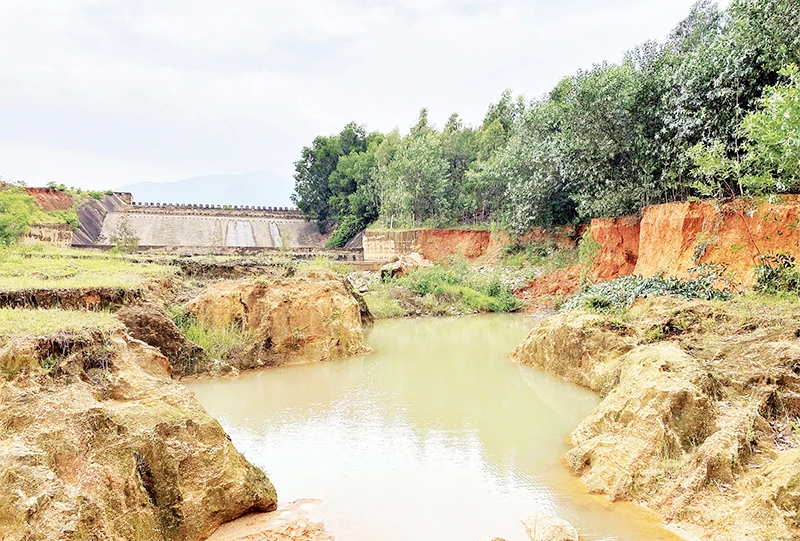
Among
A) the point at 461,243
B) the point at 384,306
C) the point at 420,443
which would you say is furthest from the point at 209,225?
the point at 420,443

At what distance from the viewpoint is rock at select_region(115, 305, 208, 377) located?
27.3 feet

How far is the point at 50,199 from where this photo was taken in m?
31.2

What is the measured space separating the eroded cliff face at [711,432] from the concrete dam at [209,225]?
29432 mm

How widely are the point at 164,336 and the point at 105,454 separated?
564 centimetres

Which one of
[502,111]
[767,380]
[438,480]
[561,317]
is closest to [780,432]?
[767,380]

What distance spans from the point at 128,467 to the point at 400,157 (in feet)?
97.3

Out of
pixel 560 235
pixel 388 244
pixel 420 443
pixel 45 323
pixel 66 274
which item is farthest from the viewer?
pixel 388 244

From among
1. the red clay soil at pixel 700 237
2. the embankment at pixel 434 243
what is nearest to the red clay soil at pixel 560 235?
the embankment at pixel 434 243

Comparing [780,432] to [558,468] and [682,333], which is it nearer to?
[558,468]

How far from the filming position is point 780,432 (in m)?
4.95

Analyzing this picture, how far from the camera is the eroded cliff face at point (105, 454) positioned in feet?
9.98

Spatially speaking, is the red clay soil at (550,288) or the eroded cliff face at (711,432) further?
the red clay soil at (550,288)

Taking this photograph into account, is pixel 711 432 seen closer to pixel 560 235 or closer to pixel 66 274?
pixel 66 274

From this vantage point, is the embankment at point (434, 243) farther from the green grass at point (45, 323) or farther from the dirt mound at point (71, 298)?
the green grass at point (45, 323)
